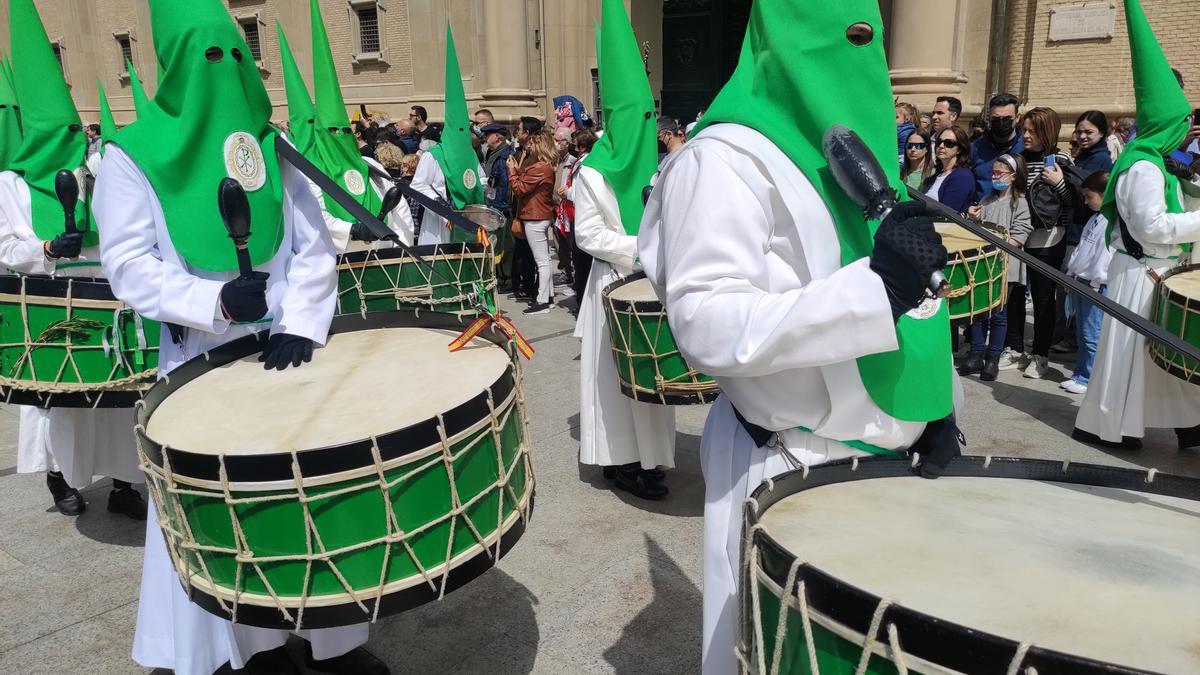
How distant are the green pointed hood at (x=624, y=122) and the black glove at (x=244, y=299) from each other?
2465 mm

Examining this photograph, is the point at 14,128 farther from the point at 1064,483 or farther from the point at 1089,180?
the point at 1089,180

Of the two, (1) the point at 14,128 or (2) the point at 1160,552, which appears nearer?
(2) the point at 1160,552

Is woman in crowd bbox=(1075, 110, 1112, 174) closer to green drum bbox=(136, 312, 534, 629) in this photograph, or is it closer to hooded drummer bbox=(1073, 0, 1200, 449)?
hooded drummer bbox=(1073, 0, 1200, 449)

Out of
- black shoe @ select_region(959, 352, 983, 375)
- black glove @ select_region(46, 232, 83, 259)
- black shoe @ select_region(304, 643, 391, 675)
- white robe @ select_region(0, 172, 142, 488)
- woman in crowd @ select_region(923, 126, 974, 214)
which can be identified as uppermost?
woman in crowd @ select_region(923, 126, 974, 214)

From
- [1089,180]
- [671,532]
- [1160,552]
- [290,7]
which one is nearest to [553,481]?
[671,532]

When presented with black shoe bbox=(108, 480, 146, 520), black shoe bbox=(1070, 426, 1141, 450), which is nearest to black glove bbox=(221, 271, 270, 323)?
black shoe bbox=(108, 480, 146, 520)

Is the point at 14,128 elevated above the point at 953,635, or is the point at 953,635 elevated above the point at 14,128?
the point at 14,128

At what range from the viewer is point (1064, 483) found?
72.4 inches

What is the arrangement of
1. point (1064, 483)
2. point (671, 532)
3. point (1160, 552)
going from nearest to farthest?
point (1160, 552)
point (1064, 483)
point (671, 532)

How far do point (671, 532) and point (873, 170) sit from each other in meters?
2.72

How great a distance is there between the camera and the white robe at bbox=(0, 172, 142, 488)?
13.8ft

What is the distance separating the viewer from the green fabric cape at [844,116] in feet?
6.05

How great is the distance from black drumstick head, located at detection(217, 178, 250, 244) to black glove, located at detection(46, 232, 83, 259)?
2.42 m

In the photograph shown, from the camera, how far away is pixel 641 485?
14.8 feet
